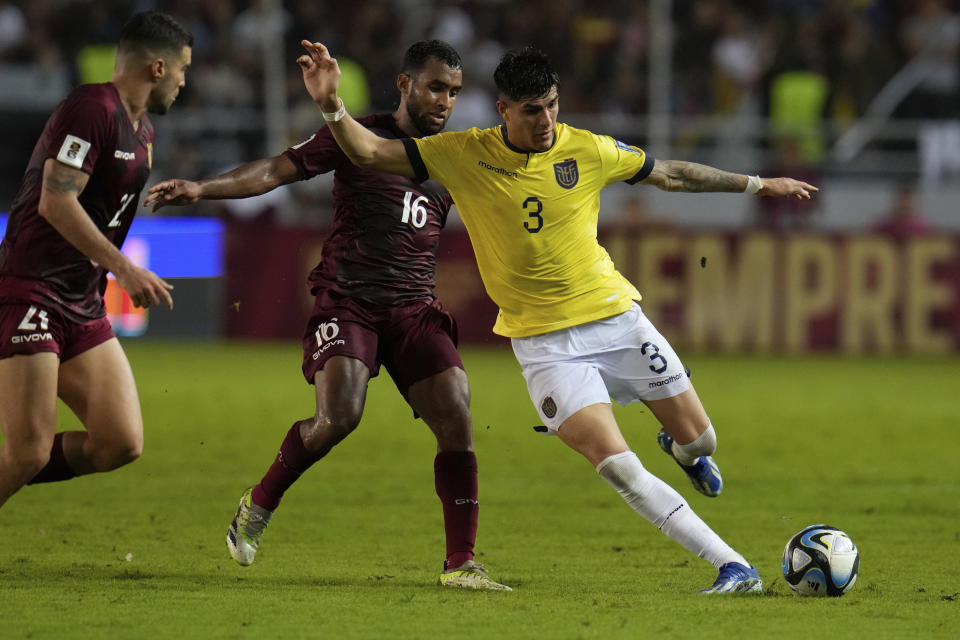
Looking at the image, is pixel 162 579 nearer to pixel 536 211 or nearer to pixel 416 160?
pixel 416 160

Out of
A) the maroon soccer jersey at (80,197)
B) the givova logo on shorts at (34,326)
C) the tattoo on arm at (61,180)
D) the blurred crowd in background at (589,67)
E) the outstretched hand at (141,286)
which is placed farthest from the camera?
the blurred crowd in background at (589,67)

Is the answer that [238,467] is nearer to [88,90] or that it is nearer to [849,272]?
[88,90]

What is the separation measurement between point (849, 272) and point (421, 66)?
488 inches

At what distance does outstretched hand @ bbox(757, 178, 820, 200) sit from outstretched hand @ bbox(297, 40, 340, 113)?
6.94ft

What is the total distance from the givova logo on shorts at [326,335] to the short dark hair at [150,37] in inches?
55.5

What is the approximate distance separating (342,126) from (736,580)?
101 inches

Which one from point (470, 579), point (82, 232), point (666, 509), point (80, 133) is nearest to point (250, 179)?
point (80, 133)

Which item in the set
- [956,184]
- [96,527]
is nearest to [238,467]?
[96,527]

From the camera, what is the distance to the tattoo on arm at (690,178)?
22.0 feet

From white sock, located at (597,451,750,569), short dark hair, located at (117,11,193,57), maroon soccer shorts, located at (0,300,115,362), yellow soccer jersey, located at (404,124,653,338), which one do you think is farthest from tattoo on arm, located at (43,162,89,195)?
white sock, located at (597,451,750,569)

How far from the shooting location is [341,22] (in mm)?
20422

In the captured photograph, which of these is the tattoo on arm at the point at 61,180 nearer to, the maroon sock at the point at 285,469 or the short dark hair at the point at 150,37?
the short dark hair at the point at 150,37

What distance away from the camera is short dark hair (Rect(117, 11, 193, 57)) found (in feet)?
20.1

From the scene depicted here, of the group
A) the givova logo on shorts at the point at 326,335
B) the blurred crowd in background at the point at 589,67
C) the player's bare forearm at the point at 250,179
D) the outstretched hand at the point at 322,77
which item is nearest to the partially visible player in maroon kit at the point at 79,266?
the player's bare forearm at the point at 250,179
